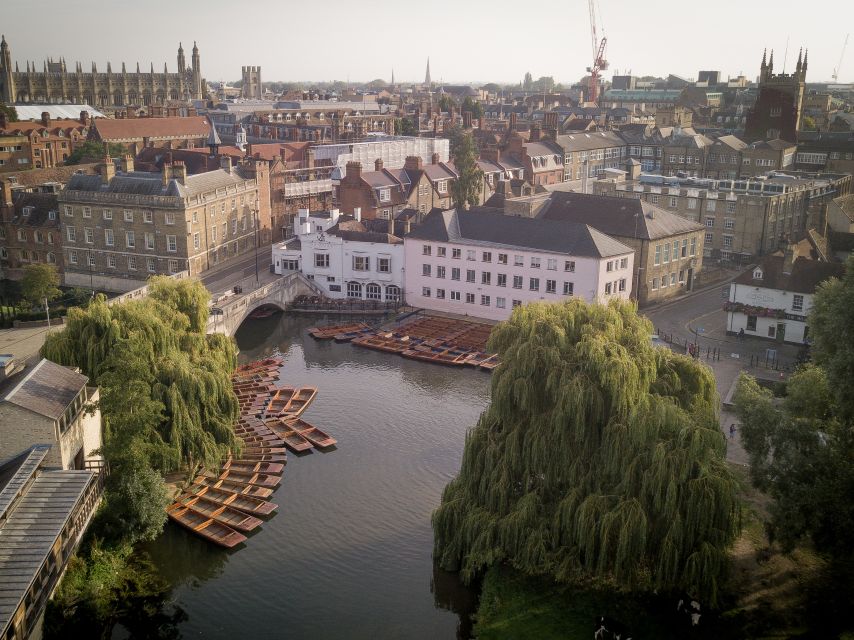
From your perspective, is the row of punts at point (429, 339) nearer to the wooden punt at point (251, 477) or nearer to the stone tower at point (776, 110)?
the wooden punt at point (251, 477)

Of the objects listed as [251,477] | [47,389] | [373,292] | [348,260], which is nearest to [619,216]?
[373,292]

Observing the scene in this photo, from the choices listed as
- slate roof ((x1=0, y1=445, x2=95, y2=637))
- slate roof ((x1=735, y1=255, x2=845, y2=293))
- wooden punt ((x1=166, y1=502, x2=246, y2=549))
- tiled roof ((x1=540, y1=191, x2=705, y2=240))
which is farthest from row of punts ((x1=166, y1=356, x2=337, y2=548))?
slate roof ((x1=735, y1=255, x2=845, y2=293))

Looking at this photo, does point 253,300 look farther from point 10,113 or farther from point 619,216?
point 10,113

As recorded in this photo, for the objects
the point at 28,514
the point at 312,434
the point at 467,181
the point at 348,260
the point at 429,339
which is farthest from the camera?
the point at 467,181

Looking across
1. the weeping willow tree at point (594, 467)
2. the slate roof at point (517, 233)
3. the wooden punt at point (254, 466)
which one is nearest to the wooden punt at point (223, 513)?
the wooden punt at point (254, 466)

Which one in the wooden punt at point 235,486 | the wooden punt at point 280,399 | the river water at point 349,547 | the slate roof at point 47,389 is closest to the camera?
the river water at point 349,547

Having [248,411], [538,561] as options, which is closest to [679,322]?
[248,411]

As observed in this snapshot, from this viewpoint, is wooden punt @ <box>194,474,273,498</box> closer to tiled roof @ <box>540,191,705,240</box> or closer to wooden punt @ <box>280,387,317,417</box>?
wooden punt @ <box>280,387,317,417</box>
